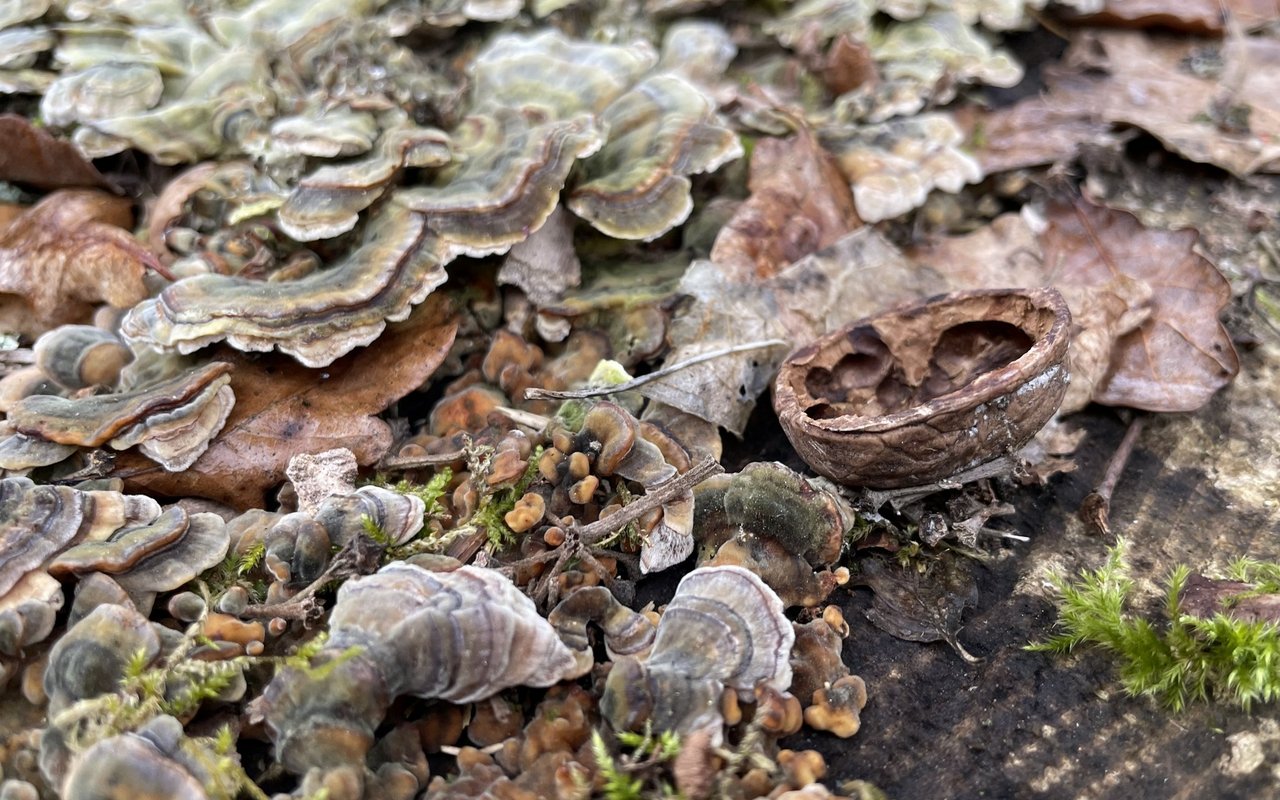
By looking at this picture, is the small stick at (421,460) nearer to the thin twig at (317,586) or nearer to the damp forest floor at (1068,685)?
the thin twig at (317,586)

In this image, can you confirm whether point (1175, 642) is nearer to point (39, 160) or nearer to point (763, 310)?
point (763, 310)

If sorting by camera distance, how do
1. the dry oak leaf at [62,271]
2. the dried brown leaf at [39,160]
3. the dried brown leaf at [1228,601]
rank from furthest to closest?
the dried brown leaf at [39,160] → the dry oak leaf at [62,271] → the dried brown leaf at [1228,601]

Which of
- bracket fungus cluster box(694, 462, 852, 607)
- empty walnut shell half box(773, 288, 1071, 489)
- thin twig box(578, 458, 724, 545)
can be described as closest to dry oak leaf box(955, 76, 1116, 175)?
empty walnut shell half box(773, 288, 1071, 489)

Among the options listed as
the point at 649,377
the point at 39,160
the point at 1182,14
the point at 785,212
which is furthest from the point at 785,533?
the point at 1182,14

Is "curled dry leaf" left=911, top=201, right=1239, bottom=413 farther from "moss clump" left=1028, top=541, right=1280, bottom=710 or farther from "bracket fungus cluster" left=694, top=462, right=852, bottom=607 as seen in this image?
"bracket fungus cluster" left=694, top=462, right=852, bottom=607

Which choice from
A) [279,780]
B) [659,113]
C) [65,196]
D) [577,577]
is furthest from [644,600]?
[65,196]

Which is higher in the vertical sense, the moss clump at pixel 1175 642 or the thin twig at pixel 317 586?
the thin twig at pixel 317 586

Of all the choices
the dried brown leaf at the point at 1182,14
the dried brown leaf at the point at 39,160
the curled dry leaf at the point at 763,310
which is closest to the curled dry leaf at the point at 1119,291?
the curled dry leaf at the point at 763,310
